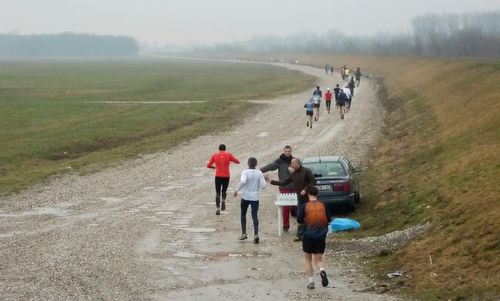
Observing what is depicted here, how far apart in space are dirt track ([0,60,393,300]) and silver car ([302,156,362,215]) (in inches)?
63.0

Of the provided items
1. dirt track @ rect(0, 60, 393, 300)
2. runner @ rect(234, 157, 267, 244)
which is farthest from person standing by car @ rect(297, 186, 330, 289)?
runner @ rect(234, 157, 267, 244)

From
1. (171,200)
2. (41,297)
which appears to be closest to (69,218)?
(171,200)

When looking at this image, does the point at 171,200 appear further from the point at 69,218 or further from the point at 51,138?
the point at 51,138

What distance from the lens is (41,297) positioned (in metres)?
12.9

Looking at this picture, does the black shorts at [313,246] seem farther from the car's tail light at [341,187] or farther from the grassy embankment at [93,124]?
the grassy embankment at [93,124]

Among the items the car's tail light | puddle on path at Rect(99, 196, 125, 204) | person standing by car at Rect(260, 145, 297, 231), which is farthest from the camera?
puddle on path at Rect(99, 196, 125, 204)

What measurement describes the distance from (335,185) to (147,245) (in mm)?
5459

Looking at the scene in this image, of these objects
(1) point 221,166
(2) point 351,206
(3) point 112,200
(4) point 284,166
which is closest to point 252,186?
(4) point 284,166

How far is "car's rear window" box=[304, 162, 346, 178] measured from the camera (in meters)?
20.7

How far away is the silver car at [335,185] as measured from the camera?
66.7 ft

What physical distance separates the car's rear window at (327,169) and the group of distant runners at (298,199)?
124cm

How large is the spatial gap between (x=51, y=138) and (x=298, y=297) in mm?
27468

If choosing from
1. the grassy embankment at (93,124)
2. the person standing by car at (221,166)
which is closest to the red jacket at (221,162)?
the person standing by car at (221,166)

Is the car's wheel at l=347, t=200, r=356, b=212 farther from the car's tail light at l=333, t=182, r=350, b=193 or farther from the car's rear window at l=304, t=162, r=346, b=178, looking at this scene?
the car's rear window at l=304, t=162, r=346, b=178
